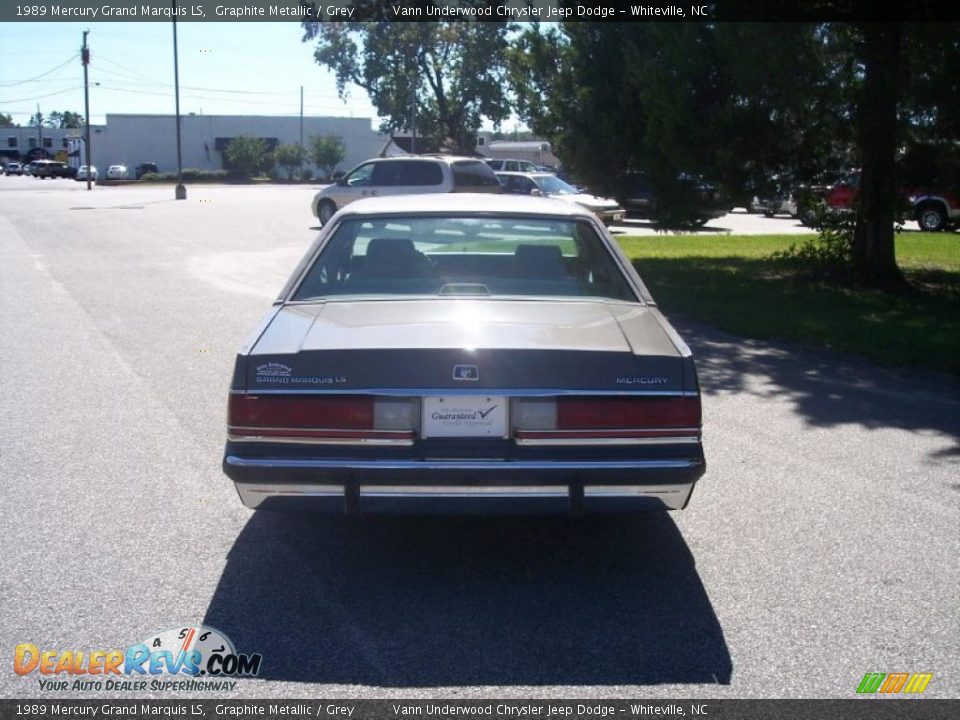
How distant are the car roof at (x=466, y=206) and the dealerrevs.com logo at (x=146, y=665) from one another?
268 centimetres

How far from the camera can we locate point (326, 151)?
8200 cm

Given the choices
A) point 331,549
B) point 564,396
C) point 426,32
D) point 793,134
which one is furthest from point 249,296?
point 426,32

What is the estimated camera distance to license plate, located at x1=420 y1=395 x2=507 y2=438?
4219mm

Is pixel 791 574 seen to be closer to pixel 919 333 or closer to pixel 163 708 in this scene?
pixel 163 708

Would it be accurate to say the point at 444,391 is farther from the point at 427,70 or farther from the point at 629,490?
the point at 427,70

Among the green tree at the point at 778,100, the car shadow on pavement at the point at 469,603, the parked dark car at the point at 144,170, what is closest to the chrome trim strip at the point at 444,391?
the car shadow on pavement at the point at 469,603

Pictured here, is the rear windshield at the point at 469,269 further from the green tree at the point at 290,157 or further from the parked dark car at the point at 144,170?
the green tree at the point at 290,157

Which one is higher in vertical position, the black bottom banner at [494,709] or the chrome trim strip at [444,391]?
the chrome trim strip at [444,391]

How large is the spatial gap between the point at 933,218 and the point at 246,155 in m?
61.3

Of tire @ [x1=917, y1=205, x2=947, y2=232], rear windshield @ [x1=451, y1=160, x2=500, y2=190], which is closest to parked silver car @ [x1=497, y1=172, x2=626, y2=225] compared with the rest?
rear windshield @ [x1=451, y1=160, x2=500, y2=190]

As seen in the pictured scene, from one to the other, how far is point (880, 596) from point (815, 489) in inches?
57.7

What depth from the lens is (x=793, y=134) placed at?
14.2 meters

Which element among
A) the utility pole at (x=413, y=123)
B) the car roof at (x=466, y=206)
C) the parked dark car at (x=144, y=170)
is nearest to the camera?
the car roof at (x=466, y=206)

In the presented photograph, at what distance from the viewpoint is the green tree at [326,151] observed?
8200 centimetres
